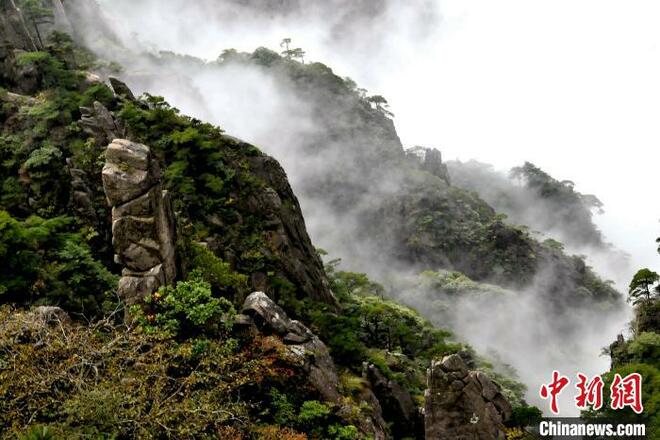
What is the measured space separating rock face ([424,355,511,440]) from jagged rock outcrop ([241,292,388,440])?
4.51 metres

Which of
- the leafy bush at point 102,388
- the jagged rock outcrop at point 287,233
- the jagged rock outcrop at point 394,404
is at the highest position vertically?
the jagged rock outcrop at point 287,233

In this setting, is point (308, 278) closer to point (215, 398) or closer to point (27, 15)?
point (215, 398)

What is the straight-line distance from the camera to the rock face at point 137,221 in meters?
17.8

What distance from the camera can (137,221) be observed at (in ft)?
59.5

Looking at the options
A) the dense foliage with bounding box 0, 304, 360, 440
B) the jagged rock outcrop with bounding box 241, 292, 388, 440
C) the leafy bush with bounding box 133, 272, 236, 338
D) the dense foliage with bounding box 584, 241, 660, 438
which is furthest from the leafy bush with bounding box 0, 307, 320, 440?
the dense foliage with bounding box 584, 241, 660, 438

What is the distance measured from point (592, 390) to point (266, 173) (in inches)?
887

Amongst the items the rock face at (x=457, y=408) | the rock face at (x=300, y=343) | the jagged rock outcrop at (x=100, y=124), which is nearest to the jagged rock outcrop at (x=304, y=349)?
the rock face at (x=300, y=343)

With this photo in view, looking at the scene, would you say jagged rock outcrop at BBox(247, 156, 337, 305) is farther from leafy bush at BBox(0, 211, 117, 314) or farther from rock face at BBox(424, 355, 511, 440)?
leafy bush at BBox(0, 211, 117, 314)

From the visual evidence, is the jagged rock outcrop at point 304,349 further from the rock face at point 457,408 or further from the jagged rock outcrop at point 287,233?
the jagged rock outcrop at point 287,233

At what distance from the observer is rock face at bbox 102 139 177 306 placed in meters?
17.8

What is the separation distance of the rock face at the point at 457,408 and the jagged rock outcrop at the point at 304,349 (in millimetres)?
4505

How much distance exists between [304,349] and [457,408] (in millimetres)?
9925

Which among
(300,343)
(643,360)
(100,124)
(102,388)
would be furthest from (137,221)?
(643,360)

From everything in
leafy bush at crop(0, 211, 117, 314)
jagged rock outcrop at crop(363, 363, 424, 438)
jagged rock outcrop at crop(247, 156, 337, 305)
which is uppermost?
jagged rock outcrop at crop(247, 156, 337, 305)
